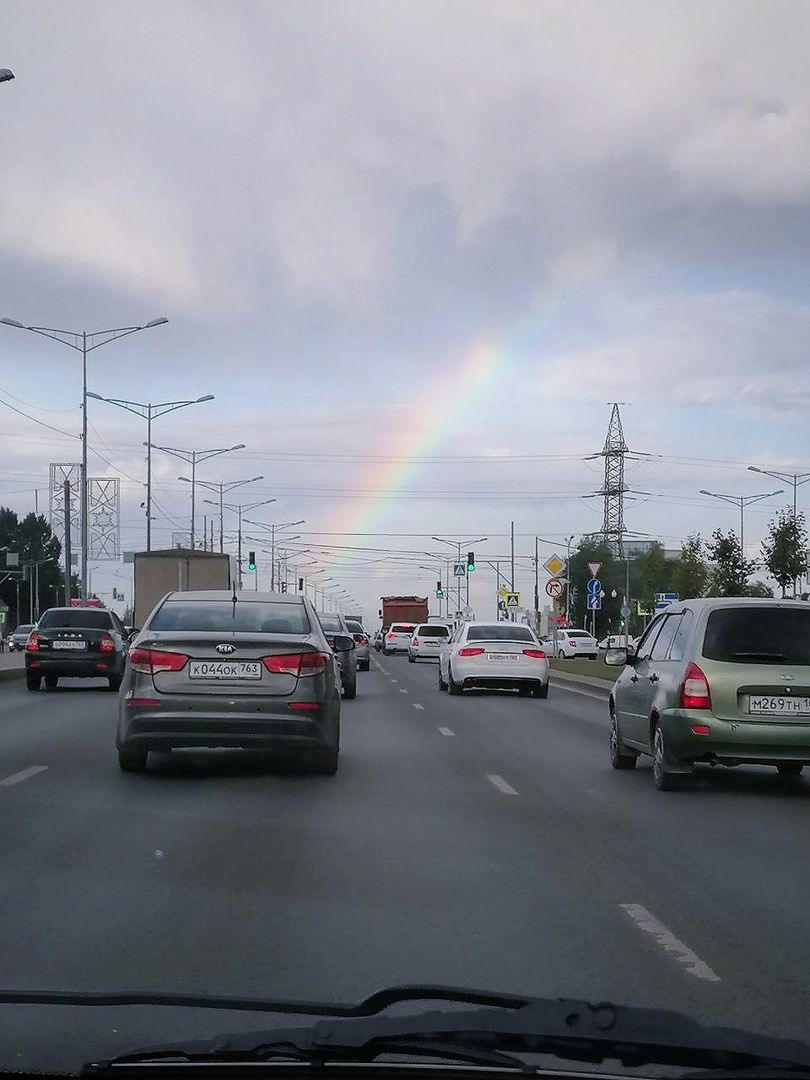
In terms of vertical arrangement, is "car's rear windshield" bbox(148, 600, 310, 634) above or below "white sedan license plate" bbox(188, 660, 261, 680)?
above

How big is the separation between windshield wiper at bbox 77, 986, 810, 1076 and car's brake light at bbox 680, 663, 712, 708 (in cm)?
874

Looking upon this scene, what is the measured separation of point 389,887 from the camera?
323 inches

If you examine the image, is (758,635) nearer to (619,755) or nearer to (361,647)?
(619,755)

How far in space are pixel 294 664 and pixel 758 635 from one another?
156 inches

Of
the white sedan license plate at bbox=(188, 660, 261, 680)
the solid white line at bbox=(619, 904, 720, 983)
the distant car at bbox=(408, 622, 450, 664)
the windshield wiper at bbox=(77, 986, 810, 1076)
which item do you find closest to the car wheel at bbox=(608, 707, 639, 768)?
the white sedan license plate at bbox=(188, 660, 261, 680)

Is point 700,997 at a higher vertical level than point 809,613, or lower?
lower

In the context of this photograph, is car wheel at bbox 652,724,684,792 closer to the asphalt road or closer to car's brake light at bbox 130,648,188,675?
the asphalt road

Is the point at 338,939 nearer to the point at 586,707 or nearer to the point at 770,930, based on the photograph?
the point at 770,930

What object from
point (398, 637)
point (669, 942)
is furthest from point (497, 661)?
point (398, 637)

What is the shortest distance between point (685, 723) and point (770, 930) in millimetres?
5600

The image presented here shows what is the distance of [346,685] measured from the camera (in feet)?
94.9

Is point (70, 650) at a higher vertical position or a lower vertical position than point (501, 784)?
higher

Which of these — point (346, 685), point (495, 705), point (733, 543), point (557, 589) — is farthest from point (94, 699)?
point (733, 543)

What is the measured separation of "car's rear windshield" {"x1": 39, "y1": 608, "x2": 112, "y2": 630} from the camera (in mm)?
31594
